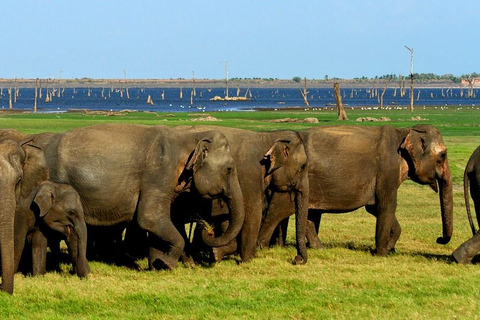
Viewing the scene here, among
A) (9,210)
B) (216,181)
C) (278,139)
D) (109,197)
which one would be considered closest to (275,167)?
(278,139)

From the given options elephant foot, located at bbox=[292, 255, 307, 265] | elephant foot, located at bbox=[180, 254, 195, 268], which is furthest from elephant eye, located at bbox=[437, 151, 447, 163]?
elephant foot, located at bbox=[180, 254, 195, 268]

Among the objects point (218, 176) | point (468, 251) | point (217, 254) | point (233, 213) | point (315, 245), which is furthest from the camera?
point (315, 245)

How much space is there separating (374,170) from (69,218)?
5484 mm

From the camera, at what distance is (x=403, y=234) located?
18.1m

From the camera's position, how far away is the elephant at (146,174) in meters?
13.5

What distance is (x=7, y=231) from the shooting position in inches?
425

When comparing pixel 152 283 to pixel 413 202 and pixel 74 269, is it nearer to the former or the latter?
pixel 74 269

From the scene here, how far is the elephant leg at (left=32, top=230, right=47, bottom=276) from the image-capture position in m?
13.1

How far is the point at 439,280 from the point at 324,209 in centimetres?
344

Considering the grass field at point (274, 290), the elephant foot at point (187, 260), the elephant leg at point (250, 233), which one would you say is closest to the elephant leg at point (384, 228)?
the grass field at point (274, 290)

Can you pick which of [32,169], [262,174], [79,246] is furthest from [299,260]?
[32,169]

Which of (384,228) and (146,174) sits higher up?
(146,174)

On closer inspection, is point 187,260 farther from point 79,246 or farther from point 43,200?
point 43,200

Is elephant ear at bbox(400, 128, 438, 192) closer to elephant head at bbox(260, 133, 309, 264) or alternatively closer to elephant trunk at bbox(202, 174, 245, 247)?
elephant head at bbox(260, 133, 309, 264)
